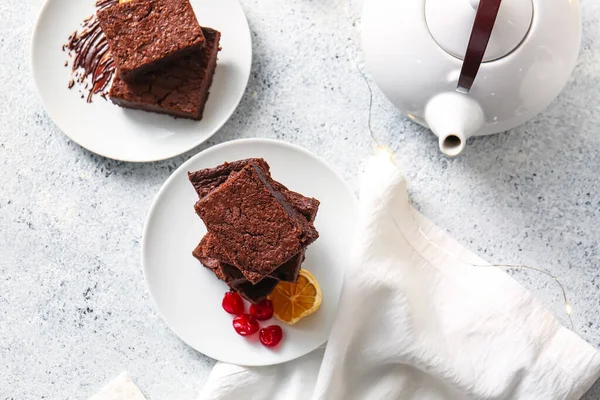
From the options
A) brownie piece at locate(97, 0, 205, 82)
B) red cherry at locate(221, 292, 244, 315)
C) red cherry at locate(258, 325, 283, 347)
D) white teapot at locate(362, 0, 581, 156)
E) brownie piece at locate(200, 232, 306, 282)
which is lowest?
red cherry at locate(258, 325, 283, 347)

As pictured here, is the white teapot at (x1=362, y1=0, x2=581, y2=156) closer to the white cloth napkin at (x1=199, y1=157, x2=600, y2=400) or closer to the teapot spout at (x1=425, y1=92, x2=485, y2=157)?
the teapot spout at (x1=425, y1=92, x2=485, y2=157)

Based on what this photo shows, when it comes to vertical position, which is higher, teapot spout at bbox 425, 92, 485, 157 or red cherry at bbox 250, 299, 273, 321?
teapot spout at bbox 425, 92, 485, 157

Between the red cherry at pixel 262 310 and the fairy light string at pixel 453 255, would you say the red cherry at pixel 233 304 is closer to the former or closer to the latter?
the red cherry at pixel 262 310

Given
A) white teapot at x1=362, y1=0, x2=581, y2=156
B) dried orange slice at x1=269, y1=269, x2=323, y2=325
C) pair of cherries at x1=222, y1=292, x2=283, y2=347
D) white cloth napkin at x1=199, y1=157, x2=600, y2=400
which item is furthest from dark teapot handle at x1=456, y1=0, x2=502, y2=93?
pair of cherries at x1=222, y1=292, x2=283, y2=347

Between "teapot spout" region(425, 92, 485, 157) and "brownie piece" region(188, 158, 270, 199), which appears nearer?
"teapot spout" region(425, 92, 485, 157)

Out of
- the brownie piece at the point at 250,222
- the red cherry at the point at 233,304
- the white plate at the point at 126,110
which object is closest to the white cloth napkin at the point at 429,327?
the red cherry at the point at 233,304

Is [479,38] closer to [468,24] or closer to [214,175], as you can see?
[468,24]

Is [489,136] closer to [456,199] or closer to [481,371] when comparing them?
[456,199]
